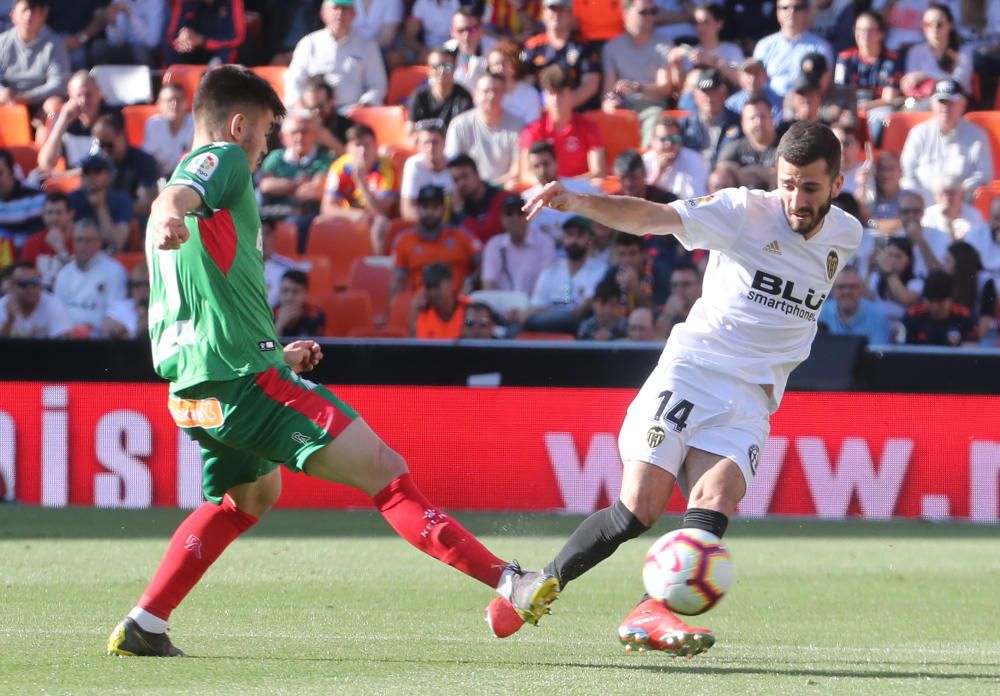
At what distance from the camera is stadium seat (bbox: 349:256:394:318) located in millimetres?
12883

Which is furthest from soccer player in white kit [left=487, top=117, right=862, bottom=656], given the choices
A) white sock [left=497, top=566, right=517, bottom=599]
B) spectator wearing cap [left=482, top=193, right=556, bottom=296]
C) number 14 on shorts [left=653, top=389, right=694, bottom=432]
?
spectator wearing cap [left=482, top=193, right=556, bottom=296]

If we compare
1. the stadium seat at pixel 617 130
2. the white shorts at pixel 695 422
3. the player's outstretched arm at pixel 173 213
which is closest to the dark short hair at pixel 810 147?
the white shorts at pixel 695 422

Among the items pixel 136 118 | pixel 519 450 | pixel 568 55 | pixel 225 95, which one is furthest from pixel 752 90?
pixel 225 95

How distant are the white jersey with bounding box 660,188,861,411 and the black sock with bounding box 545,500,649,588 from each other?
598mm

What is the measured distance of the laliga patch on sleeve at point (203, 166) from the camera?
4781 mm

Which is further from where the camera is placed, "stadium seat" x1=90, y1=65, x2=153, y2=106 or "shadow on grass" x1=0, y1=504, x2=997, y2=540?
"stadium seat" x1=90, y1=65, x2=153, y2=106

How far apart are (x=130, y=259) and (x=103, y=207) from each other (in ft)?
1.96

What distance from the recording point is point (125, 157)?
13789 millimetres

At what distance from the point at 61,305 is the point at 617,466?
4.87m

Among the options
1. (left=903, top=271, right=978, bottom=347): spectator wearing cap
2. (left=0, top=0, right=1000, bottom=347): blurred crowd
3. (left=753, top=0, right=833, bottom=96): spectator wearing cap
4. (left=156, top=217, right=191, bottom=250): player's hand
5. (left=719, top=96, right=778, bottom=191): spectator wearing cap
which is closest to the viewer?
(left=156, top=217, right=191, bottom=250): player's hand

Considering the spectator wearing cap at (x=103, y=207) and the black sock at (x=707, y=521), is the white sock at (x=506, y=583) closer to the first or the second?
the black sock at (x=707, y=521)

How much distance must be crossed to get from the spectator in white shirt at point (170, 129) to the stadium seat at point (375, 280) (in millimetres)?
2427

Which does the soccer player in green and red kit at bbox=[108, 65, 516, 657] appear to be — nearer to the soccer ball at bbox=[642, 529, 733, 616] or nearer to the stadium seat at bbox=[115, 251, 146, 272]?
the soccer ball at bbox=[642, 529, 733, 616]

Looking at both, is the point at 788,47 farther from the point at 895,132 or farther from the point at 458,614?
the point at 458,614
